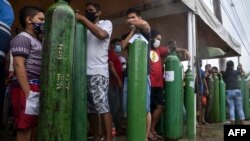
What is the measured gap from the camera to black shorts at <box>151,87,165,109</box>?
4867 millimetres

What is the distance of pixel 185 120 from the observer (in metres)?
5.67

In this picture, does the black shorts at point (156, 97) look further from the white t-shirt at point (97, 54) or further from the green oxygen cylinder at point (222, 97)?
the green oxygen cylinder at point (222, 97)

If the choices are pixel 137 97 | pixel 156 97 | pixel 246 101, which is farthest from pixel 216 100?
pixel 137 97

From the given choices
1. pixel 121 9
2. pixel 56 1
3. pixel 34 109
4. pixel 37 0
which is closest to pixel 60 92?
pixel 34 109

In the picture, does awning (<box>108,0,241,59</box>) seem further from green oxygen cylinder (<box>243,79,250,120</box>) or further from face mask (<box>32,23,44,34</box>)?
face mask (<box>32,23,44,34</box>)

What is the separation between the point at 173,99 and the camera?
181 inches

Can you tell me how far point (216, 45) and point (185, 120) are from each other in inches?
187

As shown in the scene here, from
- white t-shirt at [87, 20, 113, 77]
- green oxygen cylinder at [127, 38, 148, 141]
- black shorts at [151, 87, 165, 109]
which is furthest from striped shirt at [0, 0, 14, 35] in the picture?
black shorts at [151, 87, 165, 109]

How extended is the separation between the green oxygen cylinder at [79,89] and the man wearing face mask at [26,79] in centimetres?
37

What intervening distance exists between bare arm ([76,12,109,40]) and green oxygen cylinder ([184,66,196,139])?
257 centimetres

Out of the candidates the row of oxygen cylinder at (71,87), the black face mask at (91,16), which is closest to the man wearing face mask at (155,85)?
the row of oxygen cylinder at (71,87)

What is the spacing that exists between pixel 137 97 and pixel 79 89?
2.11 ft

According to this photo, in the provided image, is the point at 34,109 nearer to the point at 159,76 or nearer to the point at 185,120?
the point at 159,76

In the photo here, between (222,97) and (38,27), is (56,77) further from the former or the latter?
(222,97)
